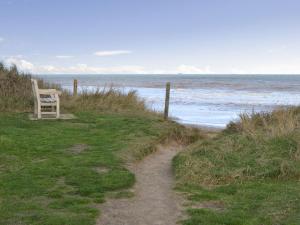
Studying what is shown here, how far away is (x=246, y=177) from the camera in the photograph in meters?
7.65

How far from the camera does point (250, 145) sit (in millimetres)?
9211

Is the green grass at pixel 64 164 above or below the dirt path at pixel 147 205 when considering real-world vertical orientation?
above

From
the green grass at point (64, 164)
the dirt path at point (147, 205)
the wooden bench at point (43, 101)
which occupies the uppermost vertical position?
the wooden bench at point (43, 101)

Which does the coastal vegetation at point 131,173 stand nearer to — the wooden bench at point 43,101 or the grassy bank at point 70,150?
the grassy bank at point 70,150

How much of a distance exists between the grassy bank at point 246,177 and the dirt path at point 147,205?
0.24m

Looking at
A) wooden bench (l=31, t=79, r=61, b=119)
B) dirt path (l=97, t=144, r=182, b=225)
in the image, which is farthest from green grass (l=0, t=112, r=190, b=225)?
wooden bench (l=31, t=79, r=61, b=119)

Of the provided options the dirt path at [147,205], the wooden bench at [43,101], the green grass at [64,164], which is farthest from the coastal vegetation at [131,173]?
the wooden bench at [43,101]

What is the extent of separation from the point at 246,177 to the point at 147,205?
2146mm

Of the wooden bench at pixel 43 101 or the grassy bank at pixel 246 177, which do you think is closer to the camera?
the grassy bank at pixel 246 177

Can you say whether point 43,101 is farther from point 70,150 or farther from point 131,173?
point 131,173


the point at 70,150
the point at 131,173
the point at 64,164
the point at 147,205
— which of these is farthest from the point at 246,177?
the point at 70,150

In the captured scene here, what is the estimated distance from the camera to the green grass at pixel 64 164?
5.75m

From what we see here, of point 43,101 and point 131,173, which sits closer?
point 131,173

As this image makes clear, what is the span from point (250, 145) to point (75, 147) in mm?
3601
